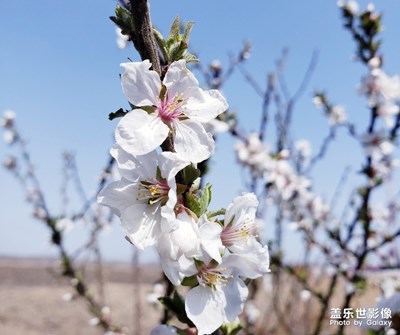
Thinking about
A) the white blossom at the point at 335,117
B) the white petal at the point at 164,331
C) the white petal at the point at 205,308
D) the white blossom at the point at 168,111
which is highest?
the white blossom at the point at 168,111

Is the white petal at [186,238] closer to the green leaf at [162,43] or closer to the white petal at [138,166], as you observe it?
the white petal at [138,166]

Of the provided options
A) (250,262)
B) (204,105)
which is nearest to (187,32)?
(204,105)

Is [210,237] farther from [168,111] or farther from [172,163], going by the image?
[168,111]

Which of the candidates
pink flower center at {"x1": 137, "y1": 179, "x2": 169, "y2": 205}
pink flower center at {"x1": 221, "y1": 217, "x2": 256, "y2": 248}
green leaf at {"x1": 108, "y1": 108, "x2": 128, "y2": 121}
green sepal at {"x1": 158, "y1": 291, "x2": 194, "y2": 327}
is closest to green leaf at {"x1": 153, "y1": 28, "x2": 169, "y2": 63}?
green leaf at {"x1": 108, "y1": 108, "x2": 128, "y2": 121}

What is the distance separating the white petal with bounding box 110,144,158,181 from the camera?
856 millimetres

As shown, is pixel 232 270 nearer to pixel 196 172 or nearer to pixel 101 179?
pixel 196 172

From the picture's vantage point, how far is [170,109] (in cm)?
91

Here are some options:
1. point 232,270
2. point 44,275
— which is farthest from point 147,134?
point 44,275

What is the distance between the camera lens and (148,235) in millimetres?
821

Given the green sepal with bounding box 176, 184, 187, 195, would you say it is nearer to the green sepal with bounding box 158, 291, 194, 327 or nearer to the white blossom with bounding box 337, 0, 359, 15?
the green sepal with bounding box 158, 291, 194, 327

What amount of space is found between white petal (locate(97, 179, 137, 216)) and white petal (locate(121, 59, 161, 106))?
159 millimetres

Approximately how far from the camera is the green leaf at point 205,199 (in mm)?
860

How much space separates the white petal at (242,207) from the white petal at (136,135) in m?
0.20

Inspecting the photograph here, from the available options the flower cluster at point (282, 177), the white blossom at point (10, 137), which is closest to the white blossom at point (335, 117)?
the flower cluster at point (282, 177)
